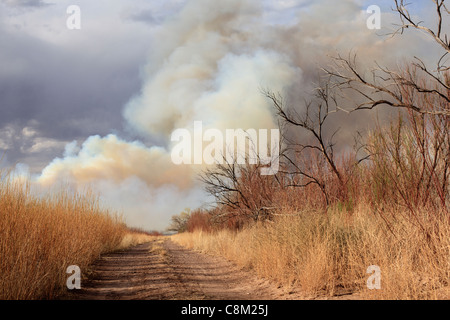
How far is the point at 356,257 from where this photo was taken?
5.95 meters

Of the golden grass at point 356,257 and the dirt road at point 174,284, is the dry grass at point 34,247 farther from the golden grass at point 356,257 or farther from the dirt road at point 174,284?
the golden grass at point 356,257

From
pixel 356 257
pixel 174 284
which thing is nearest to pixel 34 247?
pixel 174 284

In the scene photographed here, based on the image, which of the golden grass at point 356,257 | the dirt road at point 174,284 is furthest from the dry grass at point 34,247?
the golden grass at point 356,257

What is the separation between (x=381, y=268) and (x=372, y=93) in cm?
295

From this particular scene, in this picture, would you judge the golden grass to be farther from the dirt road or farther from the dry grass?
the dry grass

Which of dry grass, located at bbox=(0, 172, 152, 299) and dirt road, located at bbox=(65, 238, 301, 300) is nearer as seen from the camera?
dry grass, located at bbox=(0, 172, 152, 299)

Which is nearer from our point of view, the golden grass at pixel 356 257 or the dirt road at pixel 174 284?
the golden grass at pixel 356 257

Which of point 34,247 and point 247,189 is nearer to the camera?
point 34,247

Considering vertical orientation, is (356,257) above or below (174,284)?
above

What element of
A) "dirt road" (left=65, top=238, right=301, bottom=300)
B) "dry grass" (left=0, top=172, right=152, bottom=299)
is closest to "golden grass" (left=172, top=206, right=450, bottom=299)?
"dirt road" (left=65, top=238, right=301, bottom=300)

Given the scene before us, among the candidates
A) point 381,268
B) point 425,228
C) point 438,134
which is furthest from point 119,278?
point 438,134

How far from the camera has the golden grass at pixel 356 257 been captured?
4832mm

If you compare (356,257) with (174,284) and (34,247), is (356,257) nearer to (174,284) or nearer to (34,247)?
(174,284)

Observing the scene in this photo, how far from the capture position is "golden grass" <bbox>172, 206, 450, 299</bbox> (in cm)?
483
